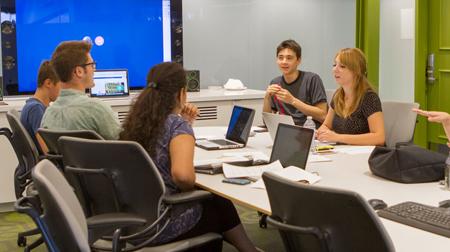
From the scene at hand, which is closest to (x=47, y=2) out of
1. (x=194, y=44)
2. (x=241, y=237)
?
(x=194, y=44)

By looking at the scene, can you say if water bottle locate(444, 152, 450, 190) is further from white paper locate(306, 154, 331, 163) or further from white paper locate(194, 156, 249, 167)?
white paper locate(194, 156, 249, 167)

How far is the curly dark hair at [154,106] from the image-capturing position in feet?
10.0

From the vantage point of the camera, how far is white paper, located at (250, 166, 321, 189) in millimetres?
2939

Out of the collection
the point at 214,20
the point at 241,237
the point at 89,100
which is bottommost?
the point at 241,237

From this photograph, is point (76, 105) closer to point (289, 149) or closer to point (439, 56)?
point (289, 149)

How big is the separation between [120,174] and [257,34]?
4.09 metres

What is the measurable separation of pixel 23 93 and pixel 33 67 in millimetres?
235

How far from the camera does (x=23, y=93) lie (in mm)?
5645

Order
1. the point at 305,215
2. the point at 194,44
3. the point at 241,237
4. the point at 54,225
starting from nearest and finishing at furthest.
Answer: the point at 54,225, the point at 305,215, the point at 241,237, the point at 194,44

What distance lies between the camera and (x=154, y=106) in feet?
10.2

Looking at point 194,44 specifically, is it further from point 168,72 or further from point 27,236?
point 168,72

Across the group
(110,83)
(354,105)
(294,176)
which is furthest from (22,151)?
(354,105)

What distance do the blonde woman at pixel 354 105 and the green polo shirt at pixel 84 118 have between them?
1.32 meters

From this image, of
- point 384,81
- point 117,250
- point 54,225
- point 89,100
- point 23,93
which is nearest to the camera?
point 54,225
